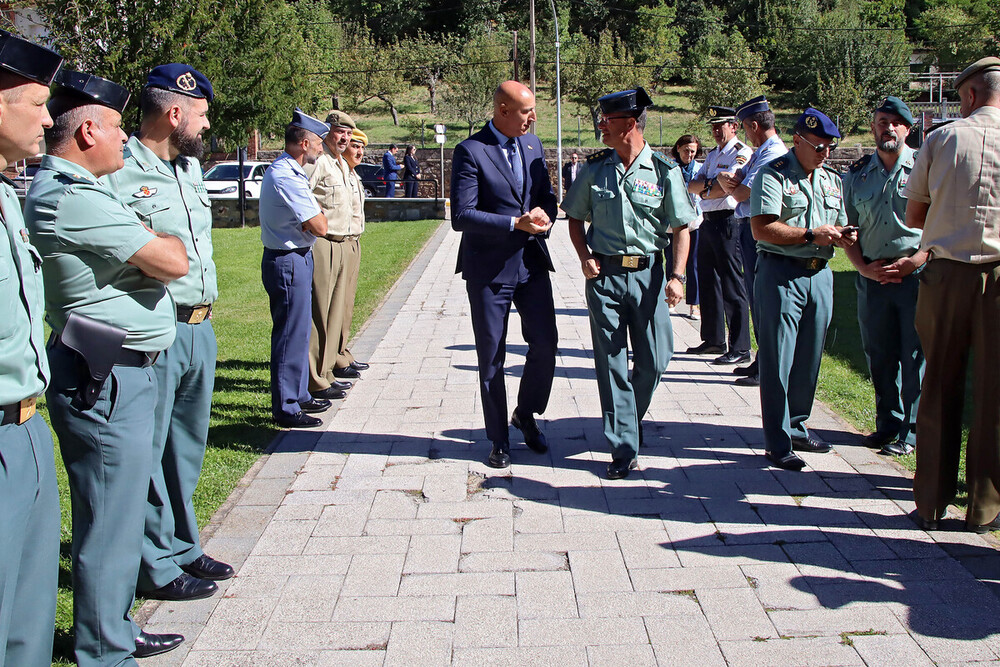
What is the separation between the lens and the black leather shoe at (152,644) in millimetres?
3277

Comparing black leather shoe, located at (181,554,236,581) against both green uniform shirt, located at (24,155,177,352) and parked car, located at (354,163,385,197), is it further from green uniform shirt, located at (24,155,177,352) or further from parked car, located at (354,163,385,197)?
parked car, located at (354,163,385,197)

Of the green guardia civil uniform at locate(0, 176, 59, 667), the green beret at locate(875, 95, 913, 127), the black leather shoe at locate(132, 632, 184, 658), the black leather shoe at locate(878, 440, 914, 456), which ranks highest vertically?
the green beret at locate(875, 95, 913, 127)

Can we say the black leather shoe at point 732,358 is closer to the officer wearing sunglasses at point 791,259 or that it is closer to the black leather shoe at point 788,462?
the officer wearing sunglasses at point 791,259

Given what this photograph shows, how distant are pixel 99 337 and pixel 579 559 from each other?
2231mm

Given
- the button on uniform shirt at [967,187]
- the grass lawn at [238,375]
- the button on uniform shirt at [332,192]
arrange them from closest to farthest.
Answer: the button on uniform shirt at [967,187]
the grass lawn at [238,375]
the button on uniform shirt at [332,192]

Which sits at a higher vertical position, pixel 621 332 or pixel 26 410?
pixel 26 410

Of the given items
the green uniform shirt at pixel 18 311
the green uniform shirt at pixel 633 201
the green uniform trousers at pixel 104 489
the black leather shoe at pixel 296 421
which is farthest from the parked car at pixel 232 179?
the green uniform shirt at pixel 18 311

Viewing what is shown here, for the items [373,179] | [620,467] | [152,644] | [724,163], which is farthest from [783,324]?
[373,179]

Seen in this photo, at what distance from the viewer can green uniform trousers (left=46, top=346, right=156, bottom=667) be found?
2926 millimetres

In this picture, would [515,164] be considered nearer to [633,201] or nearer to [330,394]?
[633,201]

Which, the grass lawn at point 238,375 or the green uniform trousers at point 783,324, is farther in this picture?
the green uniform trousers at point 783,324

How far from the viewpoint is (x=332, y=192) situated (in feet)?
22.9

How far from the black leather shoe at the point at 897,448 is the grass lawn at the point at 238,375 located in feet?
12.5

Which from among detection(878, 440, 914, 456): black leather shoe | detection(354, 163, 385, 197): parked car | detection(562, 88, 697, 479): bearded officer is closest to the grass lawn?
detection(562, 88, 697, 479): bearded officer
